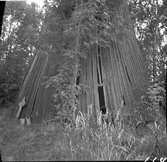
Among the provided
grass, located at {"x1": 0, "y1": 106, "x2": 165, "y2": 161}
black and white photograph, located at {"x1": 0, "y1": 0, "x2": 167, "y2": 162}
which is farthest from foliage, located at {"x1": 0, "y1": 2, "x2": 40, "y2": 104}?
grass, located at {"x1": 0, "y1": 106, "x2": 165, "y2": 161}

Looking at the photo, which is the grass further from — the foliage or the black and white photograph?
the foliage

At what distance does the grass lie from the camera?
3.29 metres

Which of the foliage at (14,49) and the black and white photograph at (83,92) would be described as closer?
the black and white photograph at (83,92)

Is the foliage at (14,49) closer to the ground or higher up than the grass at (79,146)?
higher up

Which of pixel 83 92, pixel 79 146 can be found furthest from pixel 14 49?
pixel 79 146

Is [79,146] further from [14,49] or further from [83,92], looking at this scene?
[14,49]

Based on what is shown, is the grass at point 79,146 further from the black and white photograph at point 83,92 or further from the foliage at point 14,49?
the foliage at point 14,49

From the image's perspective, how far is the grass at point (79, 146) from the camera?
329 cm

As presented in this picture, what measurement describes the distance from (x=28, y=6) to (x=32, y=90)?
7632 mm

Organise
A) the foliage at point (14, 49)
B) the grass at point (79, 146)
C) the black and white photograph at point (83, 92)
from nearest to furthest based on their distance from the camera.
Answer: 1. the grass at point (79, 146)
2. the black and white photograph at point (83, 92)
3. the foliage at point (14, 49)

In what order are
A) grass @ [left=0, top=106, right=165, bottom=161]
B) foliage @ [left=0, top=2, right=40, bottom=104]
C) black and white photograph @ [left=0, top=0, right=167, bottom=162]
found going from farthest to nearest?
foliage @ [left=0, top=2, right=40, bottom=104], black and white photograph @ [left=0, top=0, right=167, bottom=162], grass @ [left=0, top=106, right=165, bottom=161]

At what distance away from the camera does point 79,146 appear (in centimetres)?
348

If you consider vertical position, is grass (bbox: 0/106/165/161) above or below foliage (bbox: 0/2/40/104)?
below

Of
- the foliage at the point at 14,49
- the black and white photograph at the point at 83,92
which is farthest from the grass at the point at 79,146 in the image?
the foliage at the point at 14,49
